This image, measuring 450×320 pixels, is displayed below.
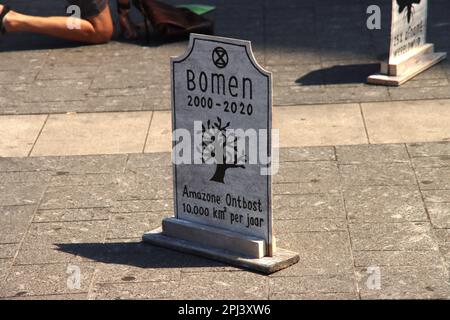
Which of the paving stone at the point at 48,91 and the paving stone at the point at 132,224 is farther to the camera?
the paving stone at the point at 48,91

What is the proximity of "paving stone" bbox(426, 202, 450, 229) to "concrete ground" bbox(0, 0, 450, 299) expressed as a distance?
0.04ft

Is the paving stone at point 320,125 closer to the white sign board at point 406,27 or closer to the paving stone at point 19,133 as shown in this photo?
the white sign board at point 406,27

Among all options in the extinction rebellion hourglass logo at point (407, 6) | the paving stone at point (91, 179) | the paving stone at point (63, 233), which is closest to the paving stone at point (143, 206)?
the paving stone at point (63, 233)

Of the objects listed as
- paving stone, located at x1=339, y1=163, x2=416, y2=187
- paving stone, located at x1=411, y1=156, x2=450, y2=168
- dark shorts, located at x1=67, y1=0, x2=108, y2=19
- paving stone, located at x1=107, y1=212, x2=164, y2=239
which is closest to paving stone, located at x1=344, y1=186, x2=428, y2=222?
paving stone, located at x1=339, y1=163, x2=416, y2=187

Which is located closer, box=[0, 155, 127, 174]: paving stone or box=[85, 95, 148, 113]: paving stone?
box=[0, 155, 127, 174]: paving stone

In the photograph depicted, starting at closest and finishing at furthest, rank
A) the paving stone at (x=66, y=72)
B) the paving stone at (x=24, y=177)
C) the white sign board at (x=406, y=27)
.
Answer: the paving stone at (x=24, y=177), the white sign board at (x=406, y=27), the paving stone at (x=66, y=72)

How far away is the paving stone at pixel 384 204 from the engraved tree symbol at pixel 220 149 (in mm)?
1092

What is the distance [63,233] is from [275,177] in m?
1.76

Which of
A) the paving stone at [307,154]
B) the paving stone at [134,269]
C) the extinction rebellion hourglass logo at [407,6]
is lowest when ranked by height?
the paving stone at [307,154]

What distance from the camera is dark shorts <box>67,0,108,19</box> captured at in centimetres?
1180

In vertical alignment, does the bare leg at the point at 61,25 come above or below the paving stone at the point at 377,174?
above

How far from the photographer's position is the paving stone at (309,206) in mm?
7547

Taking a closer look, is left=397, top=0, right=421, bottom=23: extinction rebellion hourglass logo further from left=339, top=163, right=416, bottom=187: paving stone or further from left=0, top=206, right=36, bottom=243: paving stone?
left=0, top=206, right=36, bottom=243: paving stone

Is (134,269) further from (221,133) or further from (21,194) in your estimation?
(21,194)
